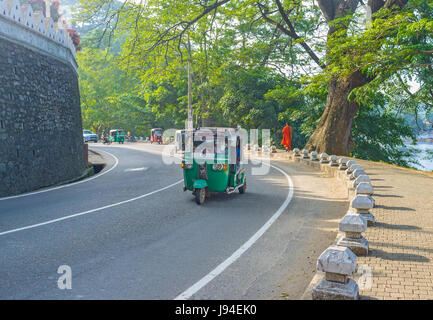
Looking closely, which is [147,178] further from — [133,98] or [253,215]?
[133,98]

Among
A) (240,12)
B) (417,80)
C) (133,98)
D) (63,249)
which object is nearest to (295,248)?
(63,249)

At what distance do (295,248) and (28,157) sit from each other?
11.6 m

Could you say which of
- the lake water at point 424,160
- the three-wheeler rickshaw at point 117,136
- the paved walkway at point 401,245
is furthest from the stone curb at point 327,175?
the three-wheeler rickshaw at point 117,136

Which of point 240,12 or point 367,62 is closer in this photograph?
point 367,62

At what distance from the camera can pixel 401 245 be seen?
629 centimetres

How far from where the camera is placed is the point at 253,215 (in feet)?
31.2

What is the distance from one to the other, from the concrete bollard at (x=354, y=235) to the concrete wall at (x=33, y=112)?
11.5m

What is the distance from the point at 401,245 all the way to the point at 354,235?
0.89m

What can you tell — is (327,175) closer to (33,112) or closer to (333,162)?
(333,162)

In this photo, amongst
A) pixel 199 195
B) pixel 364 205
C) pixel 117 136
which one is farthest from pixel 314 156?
pixel 117 136

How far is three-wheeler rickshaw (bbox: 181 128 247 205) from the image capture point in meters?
11.0

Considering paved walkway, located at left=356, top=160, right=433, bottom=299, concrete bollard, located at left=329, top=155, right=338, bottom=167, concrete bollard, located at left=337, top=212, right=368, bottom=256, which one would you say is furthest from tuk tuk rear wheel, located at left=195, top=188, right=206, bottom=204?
concrete bollard, located at left=329, top=155, right=338, bottom=167

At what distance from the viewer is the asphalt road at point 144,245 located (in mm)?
5016

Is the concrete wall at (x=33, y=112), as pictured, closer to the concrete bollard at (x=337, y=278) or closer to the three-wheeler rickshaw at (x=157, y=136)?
the concrete bollard at (x=337, y=278)
